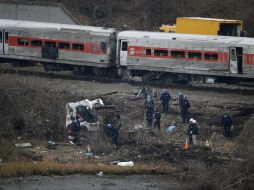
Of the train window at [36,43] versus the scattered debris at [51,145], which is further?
the train window at [36,43]

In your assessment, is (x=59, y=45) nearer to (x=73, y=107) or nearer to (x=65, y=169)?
(x=73, y=107)

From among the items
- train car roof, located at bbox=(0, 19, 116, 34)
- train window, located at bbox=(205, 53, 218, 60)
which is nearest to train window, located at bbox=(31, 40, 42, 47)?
train car roof, located at bbox=(0, 19, 116, 34)

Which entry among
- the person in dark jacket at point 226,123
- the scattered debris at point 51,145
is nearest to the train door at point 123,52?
the person in dark jacket at point 226,123

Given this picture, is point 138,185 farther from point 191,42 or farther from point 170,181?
point 191,42

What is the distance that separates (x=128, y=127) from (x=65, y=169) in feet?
14.3

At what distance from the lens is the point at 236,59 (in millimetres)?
28438

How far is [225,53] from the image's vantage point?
93.4 feet

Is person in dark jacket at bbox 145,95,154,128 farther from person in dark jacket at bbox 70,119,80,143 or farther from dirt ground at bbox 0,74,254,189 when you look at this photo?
person in dark jacket at bbox 70,119,80,143

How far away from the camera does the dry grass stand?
19.4m

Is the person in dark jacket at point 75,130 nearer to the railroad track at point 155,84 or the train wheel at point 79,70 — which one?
the railroad track at point 155,84

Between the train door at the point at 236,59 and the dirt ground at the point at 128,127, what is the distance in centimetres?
115

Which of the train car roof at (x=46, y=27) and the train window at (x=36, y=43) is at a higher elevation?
the train car roof at (x=46, y=27)

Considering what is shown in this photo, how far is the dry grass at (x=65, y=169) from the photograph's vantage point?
19391 mm

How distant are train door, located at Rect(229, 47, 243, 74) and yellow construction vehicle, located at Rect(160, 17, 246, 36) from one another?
17.3 feet
